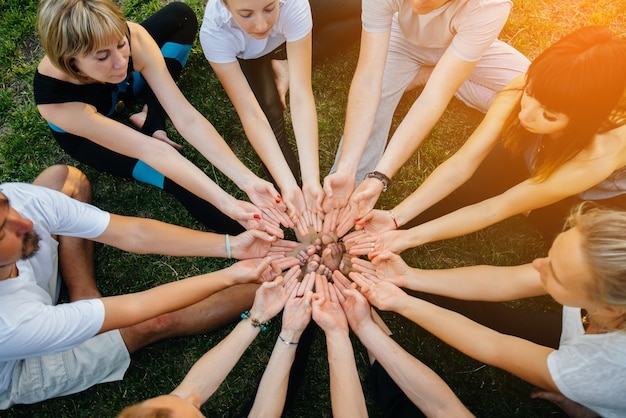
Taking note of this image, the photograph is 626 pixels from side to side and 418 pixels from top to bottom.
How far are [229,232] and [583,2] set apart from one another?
329cm

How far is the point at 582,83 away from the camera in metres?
1.98

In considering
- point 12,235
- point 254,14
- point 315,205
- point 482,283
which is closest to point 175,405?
point 12,235

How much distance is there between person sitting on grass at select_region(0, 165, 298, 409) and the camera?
2098mm

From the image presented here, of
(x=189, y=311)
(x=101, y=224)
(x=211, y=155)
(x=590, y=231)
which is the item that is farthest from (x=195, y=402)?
(x=590, y=231)

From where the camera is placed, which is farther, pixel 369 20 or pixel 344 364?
pixel 369 20

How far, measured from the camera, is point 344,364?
8.10 ft

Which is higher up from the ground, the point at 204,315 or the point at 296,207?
the point at 296,207

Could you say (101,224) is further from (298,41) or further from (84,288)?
(298,41)

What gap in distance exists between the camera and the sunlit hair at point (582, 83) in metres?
1.96

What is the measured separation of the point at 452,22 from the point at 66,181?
103 inches

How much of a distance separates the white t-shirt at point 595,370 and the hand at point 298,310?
1.23 metres

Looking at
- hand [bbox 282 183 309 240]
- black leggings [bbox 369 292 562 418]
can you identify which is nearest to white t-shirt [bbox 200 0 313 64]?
hand [bbox 282 183 309 240]

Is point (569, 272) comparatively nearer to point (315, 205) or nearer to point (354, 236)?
point (354, 236)

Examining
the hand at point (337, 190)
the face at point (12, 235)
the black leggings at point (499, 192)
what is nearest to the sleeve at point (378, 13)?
the hand at point (337, 190)
